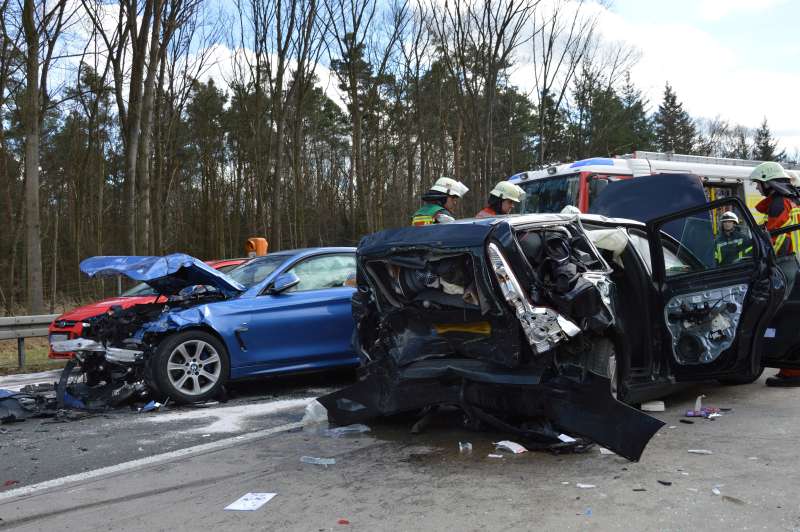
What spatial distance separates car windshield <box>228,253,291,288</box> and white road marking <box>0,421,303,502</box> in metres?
2.12

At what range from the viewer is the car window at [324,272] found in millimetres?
7668

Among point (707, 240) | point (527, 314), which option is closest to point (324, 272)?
point (527, 314)

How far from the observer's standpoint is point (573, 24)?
23.3 metres

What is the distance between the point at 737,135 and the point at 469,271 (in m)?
56.8

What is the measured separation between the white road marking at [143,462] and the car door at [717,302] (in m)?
3.14

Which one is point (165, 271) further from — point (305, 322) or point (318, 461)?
point (318, 461)

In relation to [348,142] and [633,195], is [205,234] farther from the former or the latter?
[633,195]

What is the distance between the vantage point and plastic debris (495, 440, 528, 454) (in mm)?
4727

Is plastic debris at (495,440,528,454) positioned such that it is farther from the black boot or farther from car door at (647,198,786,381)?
the black boot

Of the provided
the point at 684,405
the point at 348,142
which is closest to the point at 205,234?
the point at 348,142

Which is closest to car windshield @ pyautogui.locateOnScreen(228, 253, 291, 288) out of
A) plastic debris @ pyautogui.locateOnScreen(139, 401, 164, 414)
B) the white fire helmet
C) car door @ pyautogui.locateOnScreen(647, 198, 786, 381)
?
plastic debris @ pyautogui.locateOnScreen(139, 401, 164, 414)

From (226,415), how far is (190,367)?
0.71m

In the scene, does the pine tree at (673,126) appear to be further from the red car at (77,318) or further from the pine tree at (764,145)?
the red car at (77,318)

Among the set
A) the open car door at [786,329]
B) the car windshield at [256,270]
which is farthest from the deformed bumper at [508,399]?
the car windshield at [256,270]
